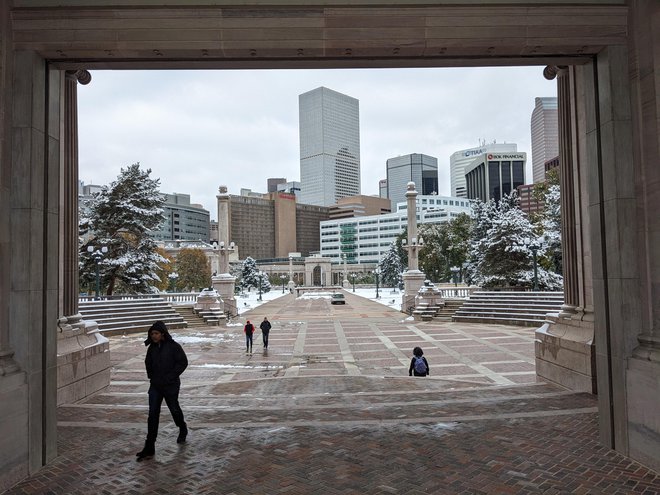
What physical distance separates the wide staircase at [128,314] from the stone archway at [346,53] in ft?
65.2

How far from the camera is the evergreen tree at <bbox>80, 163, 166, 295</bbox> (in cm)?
3431

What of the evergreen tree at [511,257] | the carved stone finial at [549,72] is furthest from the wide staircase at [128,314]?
the evergreen tree at [511,257]

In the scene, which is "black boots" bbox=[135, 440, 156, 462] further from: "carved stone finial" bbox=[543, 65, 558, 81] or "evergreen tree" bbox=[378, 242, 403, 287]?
"evergreen tree" bbox=[378, 242, 403, 287]

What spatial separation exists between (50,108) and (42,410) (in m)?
3.51

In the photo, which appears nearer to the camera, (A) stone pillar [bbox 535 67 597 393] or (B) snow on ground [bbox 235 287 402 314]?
(A) stone pillar [bbox 535 67 597 393]

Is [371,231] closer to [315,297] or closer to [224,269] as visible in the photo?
[315,297]

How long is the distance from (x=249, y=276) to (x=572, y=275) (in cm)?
8134

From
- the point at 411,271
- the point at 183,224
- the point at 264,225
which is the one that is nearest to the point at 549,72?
the point at 411,271

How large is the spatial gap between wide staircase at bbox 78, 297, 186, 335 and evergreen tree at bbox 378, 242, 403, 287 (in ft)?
198

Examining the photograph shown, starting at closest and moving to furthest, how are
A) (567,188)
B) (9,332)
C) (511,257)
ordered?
(9,332) → (567,188) → (511,257)

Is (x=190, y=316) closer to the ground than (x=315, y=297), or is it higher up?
higher up

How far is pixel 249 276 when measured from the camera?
88312mm

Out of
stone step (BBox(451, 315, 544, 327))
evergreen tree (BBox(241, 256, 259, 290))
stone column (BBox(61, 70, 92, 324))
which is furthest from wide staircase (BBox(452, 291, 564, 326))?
evergreen tree (BBox(241, 256, 259, 290))

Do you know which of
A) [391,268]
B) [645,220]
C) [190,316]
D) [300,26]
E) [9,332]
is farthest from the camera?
[391,268]
